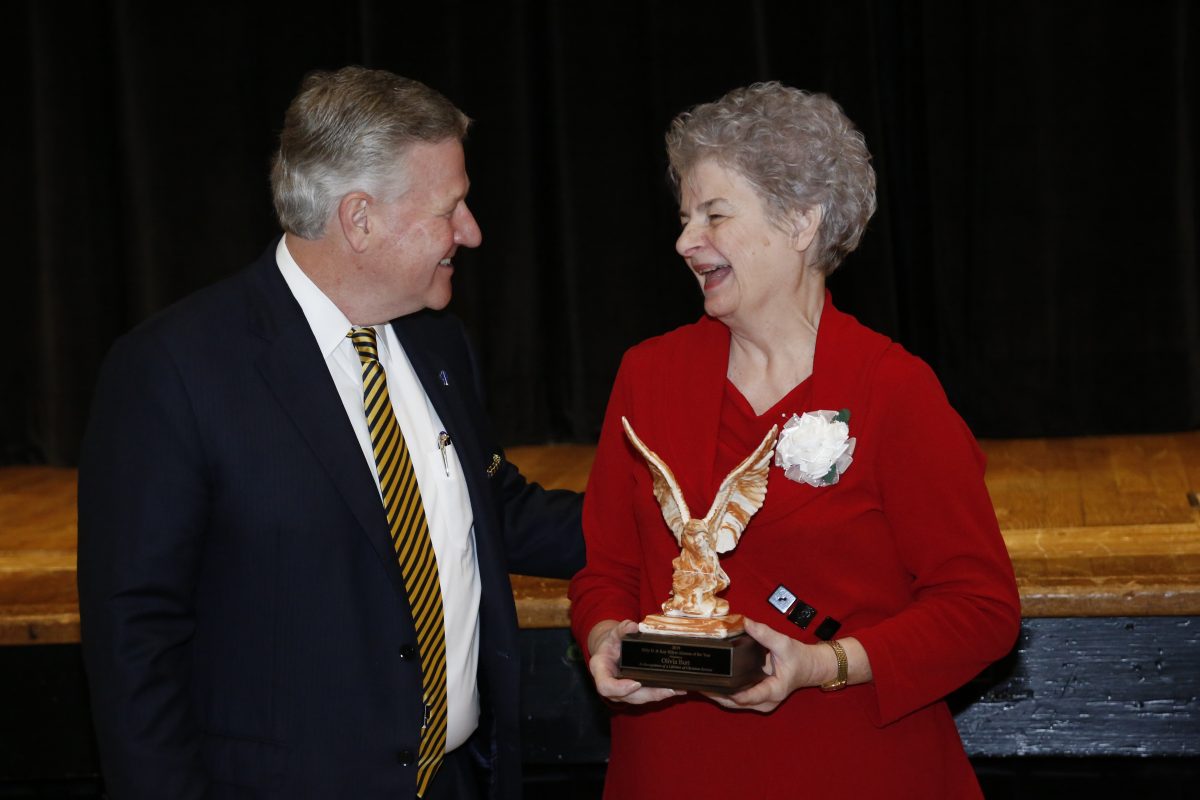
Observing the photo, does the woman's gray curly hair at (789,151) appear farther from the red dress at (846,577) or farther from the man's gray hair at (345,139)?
the man's gray hair at (345,139)

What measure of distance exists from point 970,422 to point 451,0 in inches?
96.3

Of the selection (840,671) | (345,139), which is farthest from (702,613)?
(345,139)

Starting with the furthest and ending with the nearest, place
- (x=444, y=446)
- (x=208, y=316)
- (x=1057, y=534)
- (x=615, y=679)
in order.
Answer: (x=1057, y=534)
(x=444, y=446)
(x=208, y=316)
(x=615, y=679)

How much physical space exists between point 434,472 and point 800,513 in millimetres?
594

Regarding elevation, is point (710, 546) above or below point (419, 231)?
below

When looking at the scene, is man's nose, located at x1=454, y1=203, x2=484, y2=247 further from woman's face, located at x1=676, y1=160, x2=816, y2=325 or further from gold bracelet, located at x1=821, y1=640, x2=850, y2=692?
gold bracelet, located at x1=821, y1=640, x2=850, y2=692

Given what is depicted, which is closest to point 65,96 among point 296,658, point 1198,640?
point 296,658

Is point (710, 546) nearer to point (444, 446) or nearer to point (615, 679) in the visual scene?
point (615, 679)

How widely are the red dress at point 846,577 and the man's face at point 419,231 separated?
0.40 meters

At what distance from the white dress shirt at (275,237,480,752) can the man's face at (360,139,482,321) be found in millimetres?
86

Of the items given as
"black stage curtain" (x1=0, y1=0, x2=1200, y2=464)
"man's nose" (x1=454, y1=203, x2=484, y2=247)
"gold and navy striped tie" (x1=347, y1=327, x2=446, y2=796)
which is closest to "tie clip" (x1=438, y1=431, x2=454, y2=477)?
"gold and navy striped tie" (x1=347, y1=327, x2=446, y2=796)

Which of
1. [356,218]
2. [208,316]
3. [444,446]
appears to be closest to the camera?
[208,316]

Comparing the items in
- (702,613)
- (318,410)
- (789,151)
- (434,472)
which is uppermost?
(789,151)

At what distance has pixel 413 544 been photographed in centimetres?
200
